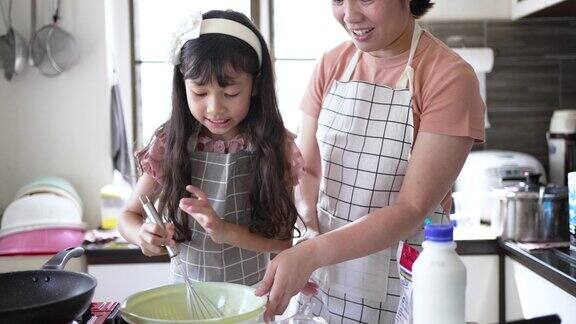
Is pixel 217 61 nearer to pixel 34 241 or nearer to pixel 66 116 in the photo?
pixel 34 241

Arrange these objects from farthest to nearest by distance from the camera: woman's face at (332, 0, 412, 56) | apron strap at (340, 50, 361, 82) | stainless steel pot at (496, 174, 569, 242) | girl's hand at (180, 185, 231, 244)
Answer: stainless steel pot at (496, 174, 569, 242), apron strap at (340, 50, 361, 82), woman's face at (332, 0, 412, 56), girl's hand at (180, 185, 231, 244)

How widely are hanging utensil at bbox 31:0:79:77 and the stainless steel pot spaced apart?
5.98 feet

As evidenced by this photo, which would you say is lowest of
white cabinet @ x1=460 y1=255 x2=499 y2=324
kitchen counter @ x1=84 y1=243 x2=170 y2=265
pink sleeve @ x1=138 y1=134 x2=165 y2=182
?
white cabinet @ x1=460 y1=255 x2=499 y2=324

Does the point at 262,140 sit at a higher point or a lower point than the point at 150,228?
higher

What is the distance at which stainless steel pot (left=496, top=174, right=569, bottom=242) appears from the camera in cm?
243

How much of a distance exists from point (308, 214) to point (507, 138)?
1.85m

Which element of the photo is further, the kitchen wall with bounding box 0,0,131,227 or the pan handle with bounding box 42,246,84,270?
the kitchen wall with bounding box 0,0,131,227

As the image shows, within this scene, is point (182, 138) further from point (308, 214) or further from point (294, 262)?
point (294, 262)

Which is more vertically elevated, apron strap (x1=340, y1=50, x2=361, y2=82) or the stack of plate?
apron strap (x1=340, y1=50, x2=361, y2=82)

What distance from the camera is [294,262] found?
40.3 inches

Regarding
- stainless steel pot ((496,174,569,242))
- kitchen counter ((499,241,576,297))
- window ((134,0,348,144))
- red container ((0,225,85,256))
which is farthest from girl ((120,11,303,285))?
window ((134,0,348,144))

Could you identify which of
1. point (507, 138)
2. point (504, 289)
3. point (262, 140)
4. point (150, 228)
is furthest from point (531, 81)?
point (150, 228)

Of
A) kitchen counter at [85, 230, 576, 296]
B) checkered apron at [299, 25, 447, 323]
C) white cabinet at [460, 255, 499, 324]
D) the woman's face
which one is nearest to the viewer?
the woman's face

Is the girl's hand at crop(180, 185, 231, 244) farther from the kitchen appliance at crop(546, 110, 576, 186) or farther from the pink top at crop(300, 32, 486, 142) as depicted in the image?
the kitchen appliance at crop(546, 110, 576, 186)
